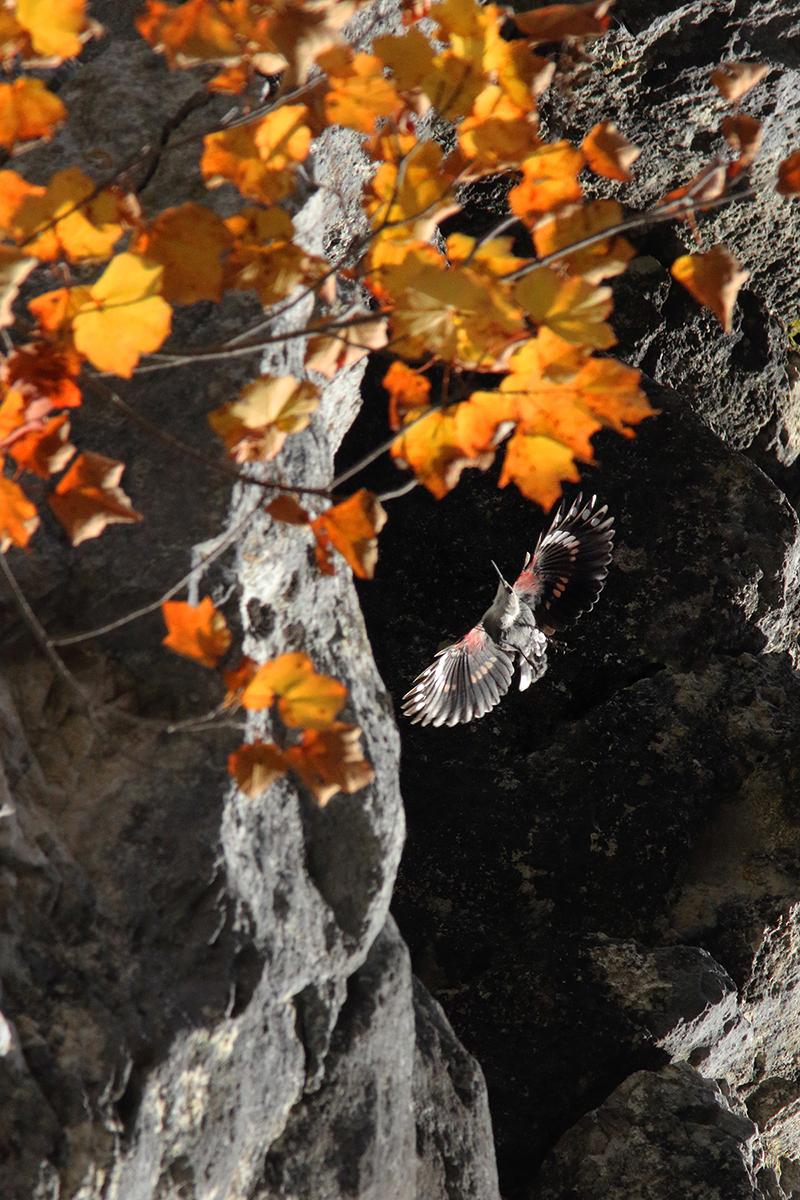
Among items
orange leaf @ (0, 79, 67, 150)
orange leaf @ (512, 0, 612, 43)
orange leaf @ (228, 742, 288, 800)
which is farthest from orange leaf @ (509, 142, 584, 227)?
orange leaf @ (228, 742, 288, 800)

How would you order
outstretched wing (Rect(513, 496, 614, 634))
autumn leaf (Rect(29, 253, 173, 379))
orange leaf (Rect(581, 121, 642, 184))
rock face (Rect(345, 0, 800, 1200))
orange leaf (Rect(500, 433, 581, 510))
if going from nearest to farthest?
autumn leaf (Rect(29, 253, 173, 379)) → orange leaf (Rect(500, 433, 581, 510)) → orange leaf (Rect(581, 121, 642, 184)) → rock face (Rect(345, 0, 800, 1200)) → outstretched wing (Rect(513, 496, 614, 634))

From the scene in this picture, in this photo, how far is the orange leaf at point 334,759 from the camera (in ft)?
4.88

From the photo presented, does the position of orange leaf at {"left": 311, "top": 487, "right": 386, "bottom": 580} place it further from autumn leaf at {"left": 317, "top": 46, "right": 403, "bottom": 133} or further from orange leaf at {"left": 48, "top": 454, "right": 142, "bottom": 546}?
autumn leaf at {"left": 317, "top": 46, "right": 403, "bottom": 133}

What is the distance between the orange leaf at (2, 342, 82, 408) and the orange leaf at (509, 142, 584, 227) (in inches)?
31.9

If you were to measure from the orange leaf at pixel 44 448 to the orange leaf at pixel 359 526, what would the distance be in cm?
43

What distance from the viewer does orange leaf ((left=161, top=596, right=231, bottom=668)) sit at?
1524 mm

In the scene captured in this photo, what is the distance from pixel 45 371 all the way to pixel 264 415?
34cm

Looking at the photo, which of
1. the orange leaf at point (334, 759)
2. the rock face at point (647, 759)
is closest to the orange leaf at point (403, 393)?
the orange leaf at point (334, 759)

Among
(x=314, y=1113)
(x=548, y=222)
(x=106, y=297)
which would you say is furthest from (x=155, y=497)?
(x=314, y=1113)

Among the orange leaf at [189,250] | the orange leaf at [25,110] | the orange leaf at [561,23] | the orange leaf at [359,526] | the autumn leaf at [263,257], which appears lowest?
the orange leaf at [359,526]

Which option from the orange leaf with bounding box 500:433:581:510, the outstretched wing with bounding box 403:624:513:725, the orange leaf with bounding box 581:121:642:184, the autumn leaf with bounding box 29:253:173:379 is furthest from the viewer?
the outstretched wing with bounding box 403:624:513:725

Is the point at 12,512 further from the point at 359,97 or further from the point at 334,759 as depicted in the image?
the point at 359,97

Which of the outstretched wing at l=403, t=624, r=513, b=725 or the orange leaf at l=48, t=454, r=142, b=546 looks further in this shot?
the outstretched wing at l=403, t=624, r=513, b=725

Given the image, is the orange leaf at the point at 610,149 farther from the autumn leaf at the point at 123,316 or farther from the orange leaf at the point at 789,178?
the autumn leaf at the point at 123,316
